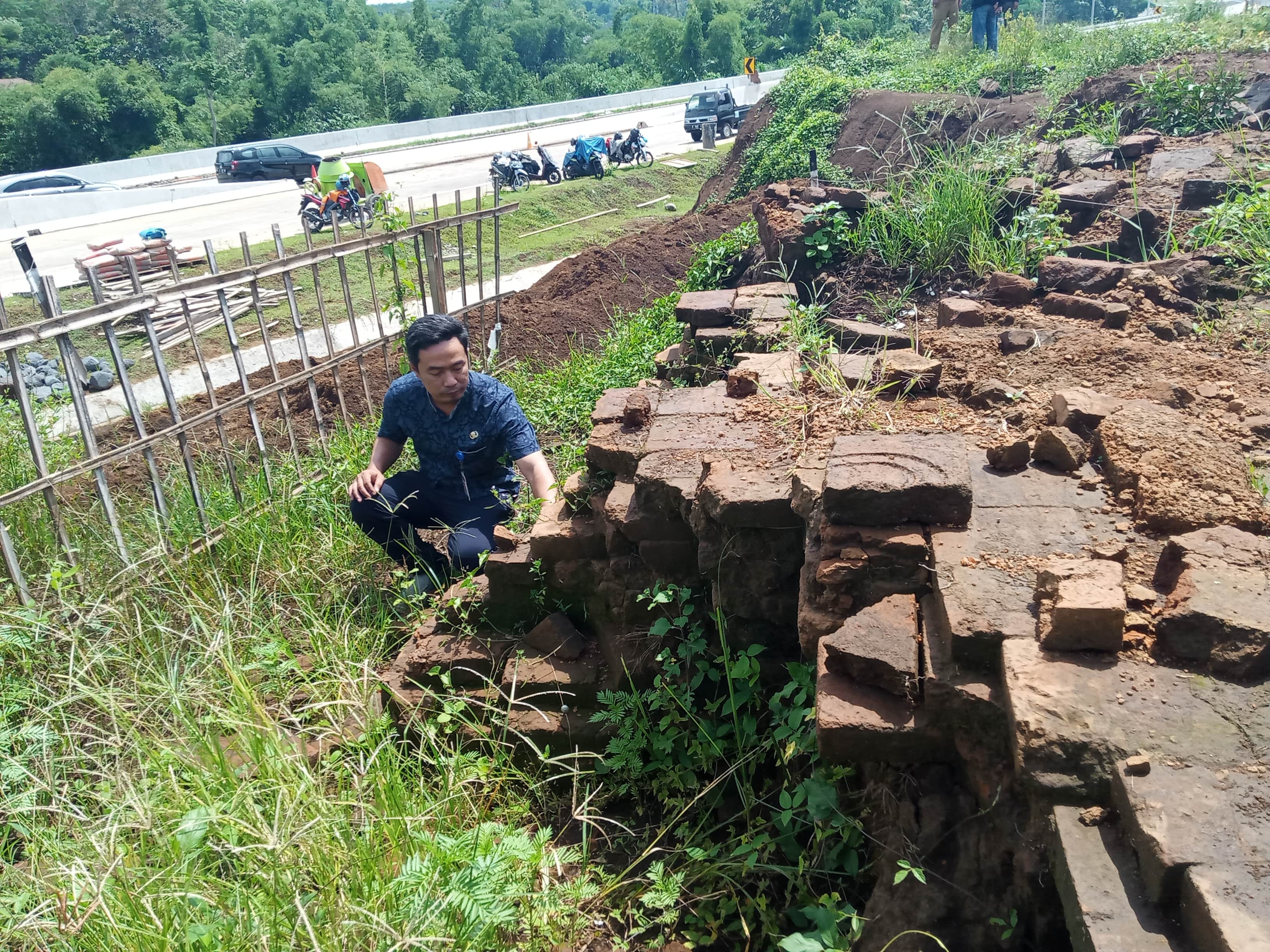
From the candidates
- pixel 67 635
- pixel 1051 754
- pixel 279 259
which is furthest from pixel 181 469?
pixel 1051 754

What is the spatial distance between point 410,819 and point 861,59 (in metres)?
14.6

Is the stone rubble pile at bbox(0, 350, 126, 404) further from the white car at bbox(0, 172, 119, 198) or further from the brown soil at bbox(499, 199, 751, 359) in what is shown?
the white car at bbox(0, 172, 119, 198)

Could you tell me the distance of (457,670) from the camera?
3.75 m

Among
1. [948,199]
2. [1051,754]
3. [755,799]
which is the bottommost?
[755,799]

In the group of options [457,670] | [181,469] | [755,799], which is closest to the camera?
[755,799]

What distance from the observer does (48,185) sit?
2592 cm

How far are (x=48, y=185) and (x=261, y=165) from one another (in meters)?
6.05

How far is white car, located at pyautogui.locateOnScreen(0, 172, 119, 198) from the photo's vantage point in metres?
24.8

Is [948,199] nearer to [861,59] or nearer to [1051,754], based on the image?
[1051,754]

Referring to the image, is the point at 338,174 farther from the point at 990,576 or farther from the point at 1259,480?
the point at 1259,480

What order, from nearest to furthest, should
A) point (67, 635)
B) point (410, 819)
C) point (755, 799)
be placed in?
point (410, 819), point (755, 799), point (67, 635)

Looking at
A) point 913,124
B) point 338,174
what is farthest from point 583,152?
point 913,124

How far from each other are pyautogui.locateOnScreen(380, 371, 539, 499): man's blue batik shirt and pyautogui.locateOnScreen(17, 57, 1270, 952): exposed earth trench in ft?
1.62

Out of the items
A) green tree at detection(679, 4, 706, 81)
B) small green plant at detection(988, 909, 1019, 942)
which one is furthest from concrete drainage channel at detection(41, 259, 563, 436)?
green tree at detection(679, 4, 706, 81)
